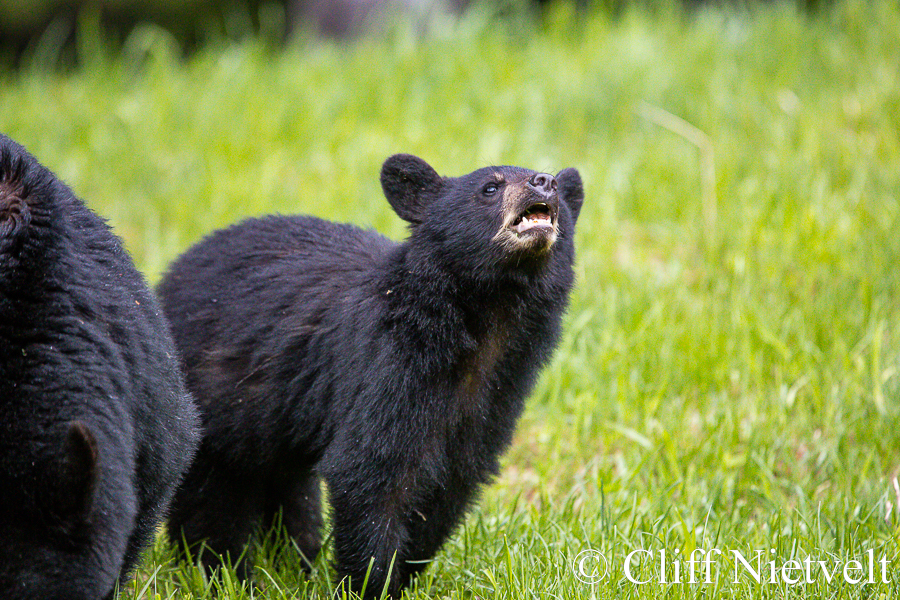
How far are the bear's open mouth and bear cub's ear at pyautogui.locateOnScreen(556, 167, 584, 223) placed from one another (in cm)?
43

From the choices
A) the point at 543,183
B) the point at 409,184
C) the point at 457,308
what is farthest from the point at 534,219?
the point at 409,184

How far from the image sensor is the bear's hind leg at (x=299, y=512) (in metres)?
3.77

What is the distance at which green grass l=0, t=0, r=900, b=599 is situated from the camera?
11.5 feet

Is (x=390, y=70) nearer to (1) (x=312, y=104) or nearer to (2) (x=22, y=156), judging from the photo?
(1) (x=312, y=104)

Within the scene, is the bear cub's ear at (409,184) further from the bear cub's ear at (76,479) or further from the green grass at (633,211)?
the bear cub's ear at (76,479)

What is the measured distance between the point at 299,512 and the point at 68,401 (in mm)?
1876

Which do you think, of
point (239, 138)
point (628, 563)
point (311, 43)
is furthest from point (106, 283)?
point (311, 43)

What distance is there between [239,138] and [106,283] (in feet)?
15.6

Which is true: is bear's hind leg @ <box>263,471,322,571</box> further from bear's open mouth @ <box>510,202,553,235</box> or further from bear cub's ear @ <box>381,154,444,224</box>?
bear's open mouth @ <box>510,202,553,235</box>

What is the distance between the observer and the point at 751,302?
4.90 m

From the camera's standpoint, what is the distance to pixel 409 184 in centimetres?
342

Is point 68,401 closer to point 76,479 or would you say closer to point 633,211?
point 76,479

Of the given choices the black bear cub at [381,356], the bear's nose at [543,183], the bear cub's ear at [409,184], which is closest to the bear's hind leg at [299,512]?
the black bear cub at [381,356]

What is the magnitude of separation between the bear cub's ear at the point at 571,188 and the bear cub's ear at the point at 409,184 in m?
0.53
